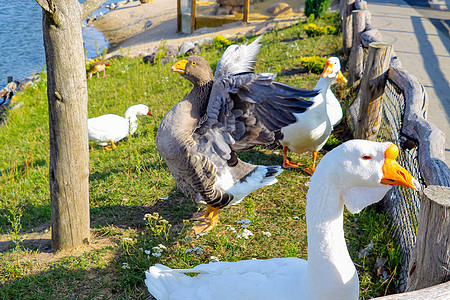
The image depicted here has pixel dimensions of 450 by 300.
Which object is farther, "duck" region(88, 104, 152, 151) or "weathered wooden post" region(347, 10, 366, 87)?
"weathered wooden post" region(347, 10, 366, 87)

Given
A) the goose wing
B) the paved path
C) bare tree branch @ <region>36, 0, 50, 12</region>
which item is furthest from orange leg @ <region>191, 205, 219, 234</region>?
the paved path

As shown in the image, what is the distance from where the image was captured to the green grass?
353 centimetres

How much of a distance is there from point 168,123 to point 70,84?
101 cm

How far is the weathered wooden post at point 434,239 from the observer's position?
2.17m

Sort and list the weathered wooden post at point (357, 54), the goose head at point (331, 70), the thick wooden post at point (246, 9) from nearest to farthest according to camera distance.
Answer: the goose head at point (331, 70)
the weathered wooden post at point (357, 54)
the thick wooden post at point (246, 9)

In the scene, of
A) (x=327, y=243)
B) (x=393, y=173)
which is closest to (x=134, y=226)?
(x=327, y=243)

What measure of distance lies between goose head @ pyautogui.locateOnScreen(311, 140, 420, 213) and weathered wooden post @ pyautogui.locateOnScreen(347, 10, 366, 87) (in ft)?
17.6

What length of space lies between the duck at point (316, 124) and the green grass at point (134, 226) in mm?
412

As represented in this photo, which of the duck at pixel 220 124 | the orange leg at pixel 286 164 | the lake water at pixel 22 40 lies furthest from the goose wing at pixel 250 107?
the lake water at pixel 22 40

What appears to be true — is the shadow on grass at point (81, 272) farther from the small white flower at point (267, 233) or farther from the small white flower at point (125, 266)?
the small white flower at point (267, 233)

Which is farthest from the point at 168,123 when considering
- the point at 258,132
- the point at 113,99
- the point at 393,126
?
the point at 113,99

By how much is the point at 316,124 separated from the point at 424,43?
27.0 ft

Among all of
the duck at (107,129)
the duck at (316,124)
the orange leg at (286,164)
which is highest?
the duck at (316,124)

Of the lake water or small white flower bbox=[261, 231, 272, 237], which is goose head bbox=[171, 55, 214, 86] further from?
the lake water
